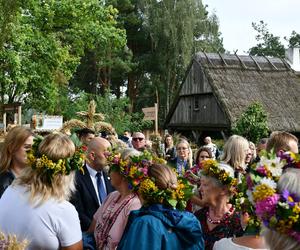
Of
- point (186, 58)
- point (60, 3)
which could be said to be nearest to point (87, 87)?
point (186, 58)

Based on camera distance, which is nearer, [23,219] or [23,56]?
[23,219]

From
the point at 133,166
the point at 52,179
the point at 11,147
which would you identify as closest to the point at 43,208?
the point at 52,179

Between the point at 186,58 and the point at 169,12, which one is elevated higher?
the point at 169,12

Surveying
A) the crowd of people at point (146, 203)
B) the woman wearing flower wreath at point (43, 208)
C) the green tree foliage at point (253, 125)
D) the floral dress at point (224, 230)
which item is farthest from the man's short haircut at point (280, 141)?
the green tree foliage at point (253, 125)

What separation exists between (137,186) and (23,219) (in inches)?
37.3

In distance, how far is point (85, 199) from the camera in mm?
5117

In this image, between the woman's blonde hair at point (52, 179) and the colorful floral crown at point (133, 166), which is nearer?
the woman's blonde hair at point (52, 179)

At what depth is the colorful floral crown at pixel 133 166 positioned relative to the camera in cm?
384

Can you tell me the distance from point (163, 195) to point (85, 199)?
1.82 meters

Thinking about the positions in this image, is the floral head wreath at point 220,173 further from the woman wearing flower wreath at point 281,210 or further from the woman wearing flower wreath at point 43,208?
the woman wearing flower wreath at point 281,210

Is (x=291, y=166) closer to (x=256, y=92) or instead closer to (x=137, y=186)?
(x=137, y=186)

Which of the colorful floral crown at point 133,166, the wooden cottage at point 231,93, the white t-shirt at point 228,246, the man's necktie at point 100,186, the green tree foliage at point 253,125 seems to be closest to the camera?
the white t-shirt at point 228,246

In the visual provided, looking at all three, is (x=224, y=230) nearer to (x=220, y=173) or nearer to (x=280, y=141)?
(x=220, y=173)

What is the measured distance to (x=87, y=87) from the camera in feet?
154
